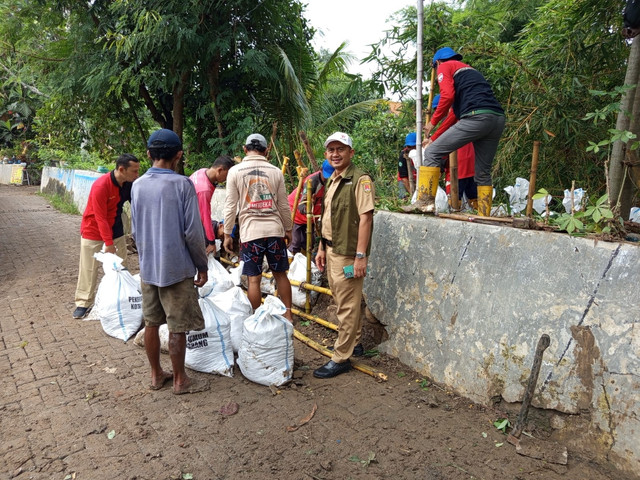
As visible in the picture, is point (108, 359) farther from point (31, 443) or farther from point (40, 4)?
point (40, 4)

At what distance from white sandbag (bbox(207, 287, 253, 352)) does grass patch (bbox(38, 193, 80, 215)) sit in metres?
10.6

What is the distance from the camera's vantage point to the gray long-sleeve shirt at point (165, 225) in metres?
3.11

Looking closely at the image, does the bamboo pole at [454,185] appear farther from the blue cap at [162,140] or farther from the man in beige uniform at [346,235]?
the blue cap at [162,140]

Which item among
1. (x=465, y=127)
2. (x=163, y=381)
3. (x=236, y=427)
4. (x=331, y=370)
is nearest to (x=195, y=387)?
(x=163, y=381)

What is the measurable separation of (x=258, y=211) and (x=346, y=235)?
0.96 m

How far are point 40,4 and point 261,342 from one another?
29.1 feet

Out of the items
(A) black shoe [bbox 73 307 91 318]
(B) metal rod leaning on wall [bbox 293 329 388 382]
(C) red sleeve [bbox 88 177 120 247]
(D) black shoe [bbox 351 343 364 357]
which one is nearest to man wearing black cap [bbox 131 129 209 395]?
(B) metal rod leaning on wall [bbox 293 329 388 382]

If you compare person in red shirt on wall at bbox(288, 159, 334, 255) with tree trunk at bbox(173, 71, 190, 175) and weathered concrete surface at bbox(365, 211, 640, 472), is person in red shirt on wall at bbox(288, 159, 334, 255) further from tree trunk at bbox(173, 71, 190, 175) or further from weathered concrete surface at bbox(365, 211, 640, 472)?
tree trunk at bbox(173, 71, 190, 175)

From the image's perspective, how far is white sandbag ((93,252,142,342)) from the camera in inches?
168

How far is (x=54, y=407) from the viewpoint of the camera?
3.11 meters

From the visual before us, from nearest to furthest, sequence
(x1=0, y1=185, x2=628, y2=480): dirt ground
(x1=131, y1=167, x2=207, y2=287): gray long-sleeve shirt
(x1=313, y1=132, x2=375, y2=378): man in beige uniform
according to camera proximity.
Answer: (x1=0, y1=185, x2=628, y2=480): dirt ground < (x1=131, y1=167, x2=207, y2=287): gray long-sleeve shirt < (x1=313, y1=132, x2=375, y2=378): man in beige uniform

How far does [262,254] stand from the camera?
4.10 meters

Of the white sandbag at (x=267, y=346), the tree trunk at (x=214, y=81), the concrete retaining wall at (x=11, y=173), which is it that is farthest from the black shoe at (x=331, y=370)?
the concrete retaining wall at (x=11, y=173)

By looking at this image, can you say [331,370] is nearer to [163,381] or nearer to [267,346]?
[267,346]
